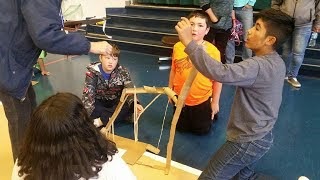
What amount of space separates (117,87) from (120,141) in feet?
1.31

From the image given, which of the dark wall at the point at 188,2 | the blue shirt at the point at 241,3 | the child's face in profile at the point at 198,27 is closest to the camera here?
the child's face in profile at the point at 198,27

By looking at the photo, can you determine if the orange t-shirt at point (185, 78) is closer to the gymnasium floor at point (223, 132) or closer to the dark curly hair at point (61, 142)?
the gymnasium floor at point (223, 132)

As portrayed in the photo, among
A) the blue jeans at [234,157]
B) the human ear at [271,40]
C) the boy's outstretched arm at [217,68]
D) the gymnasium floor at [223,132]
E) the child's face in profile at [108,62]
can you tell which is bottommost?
the gymnasium floor at [223,132]

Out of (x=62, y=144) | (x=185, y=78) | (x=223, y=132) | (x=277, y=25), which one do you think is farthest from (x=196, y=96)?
(x=62, y=144)

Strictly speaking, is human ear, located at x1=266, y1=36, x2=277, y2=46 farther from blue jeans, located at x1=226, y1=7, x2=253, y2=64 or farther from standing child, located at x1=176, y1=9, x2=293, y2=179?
blue jeans, located at x1=226, y1=7, x2=253, y2=64

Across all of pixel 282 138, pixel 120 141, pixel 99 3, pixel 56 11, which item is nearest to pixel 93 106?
pixel 120 141

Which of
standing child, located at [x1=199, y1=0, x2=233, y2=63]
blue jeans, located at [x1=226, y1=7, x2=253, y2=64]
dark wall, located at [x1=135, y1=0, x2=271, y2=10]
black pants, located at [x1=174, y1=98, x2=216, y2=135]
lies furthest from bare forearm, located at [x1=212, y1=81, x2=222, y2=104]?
dark wall, located at [x1=135, y1=0, x2=271, y2=10]

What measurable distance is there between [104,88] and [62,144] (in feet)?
4.46

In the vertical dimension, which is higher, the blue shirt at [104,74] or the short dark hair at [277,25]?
the short dark hair at [277,25]

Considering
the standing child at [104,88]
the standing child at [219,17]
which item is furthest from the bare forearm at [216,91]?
the standing child at [219,17]

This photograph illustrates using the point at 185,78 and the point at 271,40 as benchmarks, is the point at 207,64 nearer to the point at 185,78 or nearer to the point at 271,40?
the point at 271,40

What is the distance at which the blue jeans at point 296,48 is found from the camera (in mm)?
2648

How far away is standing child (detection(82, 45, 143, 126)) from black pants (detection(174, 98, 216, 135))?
0.32m

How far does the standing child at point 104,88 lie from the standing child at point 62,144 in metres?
1.20
